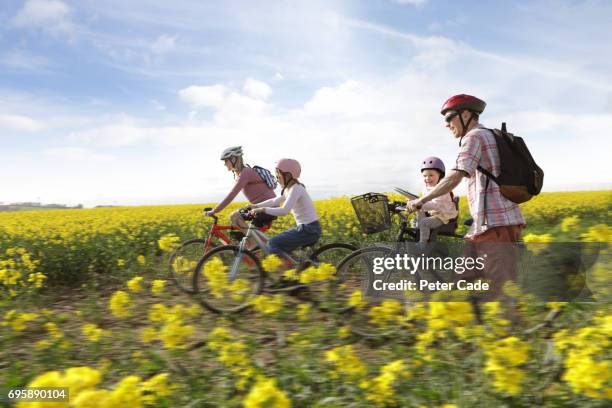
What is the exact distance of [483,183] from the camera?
333cm

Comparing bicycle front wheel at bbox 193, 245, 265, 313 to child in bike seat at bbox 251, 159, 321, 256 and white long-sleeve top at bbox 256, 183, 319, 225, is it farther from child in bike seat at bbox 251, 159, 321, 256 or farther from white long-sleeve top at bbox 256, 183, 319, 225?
white long-sleeve top at bbox 256, 183, 319, 225

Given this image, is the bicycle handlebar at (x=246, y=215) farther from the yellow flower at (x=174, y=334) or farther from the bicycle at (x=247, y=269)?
the yellow flower at (x=174, y=334)

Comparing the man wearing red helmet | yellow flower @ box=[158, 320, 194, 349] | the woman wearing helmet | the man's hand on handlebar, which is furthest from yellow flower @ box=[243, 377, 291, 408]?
the woman wearing helmet

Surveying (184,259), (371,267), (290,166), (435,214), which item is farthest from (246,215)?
(435,214)

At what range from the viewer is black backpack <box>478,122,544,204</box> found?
10.7ft

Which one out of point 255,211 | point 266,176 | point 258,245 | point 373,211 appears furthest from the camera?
point 266,176

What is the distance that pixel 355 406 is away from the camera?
2676mm

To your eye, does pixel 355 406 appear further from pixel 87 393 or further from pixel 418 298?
pixel 87 393

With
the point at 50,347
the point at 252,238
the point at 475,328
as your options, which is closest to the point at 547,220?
the point at 252,238

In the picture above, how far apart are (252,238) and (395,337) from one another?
7.56 feet

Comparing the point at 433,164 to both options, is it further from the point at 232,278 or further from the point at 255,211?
the point at 232,278

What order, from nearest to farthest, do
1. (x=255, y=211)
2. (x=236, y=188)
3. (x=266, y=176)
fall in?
1. (x=255, y=211)
2. (x=236, y=188)
3. (x=266, y=176)

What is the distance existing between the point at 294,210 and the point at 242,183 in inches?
56.1

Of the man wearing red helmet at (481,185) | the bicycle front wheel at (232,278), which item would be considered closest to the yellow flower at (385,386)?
the man wearing red helmet at (481,185)
